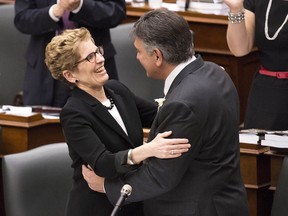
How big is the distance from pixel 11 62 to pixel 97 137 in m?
3.33

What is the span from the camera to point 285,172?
396cm

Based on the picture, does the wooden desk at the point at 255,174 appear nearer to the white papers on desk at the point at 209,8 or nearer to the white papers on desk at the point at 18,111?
the white papers on desk at the point at 18,111

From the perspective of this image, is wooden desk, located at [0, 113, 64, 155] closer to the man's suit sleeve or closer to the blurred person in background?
the blurred person in background

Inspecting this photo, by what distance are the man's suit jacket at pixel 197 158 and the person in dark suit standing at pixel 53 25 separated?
1948 mm

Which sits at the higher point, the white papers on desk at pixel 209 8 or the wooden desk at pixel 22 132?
the white papers on desk at pixel 209 8

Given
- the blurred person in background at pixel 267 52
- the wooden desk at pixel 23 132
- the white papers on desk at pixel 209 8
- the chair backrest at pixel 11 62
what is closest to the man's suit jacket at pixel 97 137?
the blurred person in background at pixel 267 52

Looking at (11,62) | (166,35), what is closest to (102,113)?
(166,35)

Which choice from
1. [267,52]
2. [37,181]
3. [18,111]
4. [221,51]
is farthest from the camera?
[221,51]

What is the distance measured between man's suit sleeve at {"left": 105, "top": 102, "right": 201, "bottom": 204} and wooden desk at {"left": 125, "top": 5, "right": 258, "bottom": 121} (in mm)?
2894

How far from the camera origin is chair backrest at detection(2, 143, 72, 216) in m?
4.17

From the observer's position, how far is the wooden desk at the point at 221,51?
245 inches

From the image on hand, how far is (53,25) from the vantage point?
537cm

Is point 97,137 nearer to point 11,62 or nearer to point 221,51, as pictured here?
point 221,51

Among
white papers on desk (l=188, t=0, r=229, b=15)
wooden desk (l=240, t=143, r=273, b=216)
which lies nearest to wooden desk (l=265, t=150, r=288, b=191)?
wooden desk (l=240, t=143, r=273, b=216)
